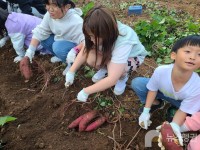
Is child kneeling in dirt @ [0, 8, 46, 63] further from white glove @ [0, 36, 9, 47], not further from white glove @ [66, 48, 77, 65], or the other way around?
white glove @ [66, 48, 77, 65]

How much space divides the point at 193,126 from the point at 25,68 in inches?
70.3

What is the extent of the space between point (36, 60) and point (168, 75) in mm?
1802

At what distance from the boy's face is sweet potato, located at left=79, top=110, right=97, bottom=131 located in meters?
0.89

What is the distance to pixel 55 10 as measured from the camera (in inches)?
Answer: 113

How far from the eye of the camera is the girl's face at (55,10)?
2852 mm

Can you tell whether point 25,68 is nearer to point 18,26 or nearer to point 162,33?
point 18,26

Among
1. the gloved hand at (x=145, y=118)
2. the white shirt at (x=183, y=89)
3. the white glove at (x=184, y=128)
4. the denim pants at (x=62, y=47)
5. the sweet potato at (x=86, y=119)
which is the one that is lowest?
the sweet potato at (x=86, y=119)

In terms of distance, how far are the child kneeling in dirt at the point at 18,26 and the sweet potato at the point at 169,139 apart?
2.02m

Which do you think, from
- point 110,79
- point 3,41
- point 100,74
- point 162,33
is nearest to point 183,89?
point 110,79

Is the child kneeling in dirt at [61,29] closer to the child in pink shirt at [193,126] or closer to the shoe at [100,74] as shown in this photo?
the shoe at [100,74]

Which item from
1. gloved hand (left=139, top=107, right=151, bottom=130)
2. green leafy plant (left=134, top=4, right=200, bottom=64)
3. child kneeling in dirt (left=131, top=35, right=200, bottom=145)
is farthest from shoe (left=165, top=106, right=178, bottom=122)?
green leafy plant (left=134, top=4, right=200, bottom=64)

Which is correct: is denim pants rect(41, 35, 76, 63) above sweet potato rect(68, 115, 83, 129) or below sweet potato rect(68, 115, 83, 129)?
above

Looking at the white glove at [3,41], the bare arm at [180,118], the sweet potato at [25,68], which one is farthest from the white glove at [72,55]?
the white glove at [3,41]

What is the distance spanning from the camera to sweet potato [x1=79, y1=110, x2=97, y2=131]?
98.5 inches
